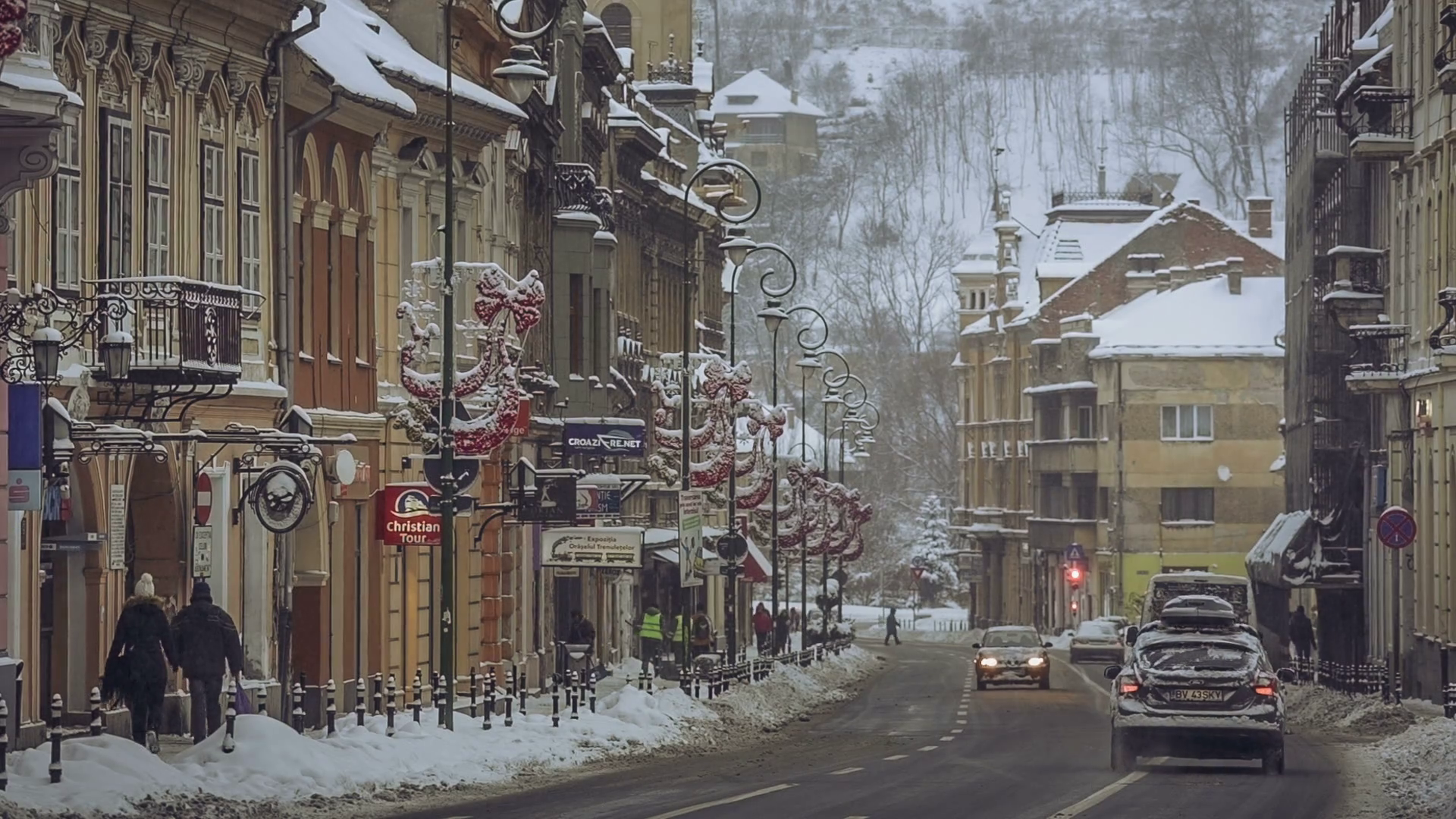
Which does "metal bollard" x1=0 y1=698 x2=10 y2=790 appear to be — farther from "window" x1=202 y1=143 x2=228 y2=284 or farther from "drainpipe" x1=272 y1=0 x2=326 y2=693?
"drainpipe" x1=272 y1=0 x2=326 y2=693

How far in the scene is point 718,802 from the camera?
951 inches

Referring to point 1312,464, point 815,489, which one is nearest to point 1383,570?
point 1312,464

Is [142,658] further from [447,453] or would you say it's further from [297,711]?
[447,453]

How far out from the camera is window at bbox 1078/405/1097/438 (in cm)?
11044

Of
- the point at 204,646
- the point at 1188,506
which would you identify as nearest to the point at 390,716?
the point at 204,646

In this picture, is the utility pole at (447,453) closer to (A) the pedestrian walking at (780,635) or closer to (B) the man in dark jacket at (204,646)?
(B) the man in dark jacket at (204,646)

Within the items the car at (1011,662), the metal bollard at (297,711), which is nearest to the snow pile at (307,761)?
the metal bollard at (297,711)

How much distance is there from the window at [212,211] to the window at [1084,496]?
258 ft

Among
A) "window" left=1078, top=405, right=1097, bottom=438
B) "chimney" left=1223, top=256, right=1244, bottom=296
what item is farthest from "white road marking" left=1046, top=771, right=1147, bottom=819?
"window" left=1078, top=405, right=1097, bottom=438

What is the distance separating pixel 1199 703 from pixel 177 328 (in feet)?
32.3

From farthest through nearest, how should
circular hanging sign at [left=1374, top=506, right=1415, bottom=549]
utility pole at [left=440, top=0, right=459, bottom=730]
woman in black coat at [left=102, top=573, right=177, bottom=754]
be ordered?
circular hanging sign at [left=1374, top=506, right=1415, bottom=549]
utility pole at [left=440, top=0, right=459, bottom=730]
woman in black coat at [left=102, top=573, right=177, bottom=754]

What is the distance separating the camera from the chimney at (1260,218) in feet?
399

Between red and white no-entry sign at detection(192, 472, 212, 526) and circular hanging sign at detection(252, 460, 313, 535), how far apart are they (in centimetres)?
83

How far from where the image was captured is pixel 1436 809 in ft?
80.2
